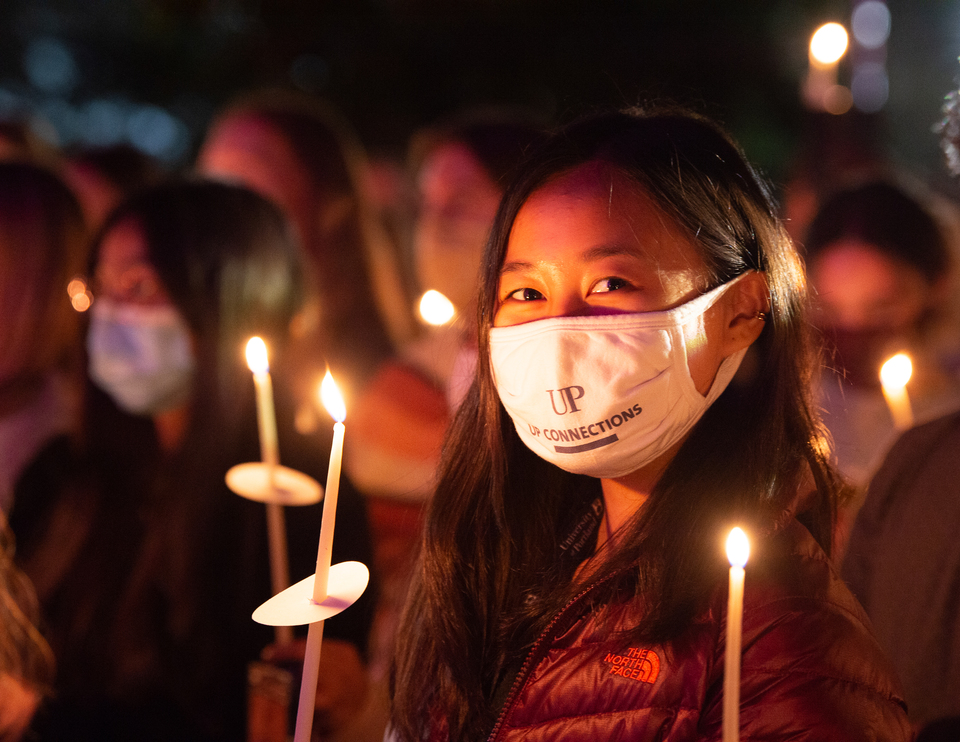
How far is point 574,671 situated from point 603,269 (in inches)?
29.2

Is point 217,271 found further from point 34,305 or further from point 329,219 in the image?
point 329,219

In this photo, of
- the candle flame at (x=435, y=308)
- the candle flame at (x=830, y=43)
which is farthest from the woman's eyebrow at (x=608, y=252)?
the candle flame at (x=830, y=43)

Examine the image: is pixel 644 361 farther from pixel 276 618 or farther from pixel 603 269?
pixel 276 618

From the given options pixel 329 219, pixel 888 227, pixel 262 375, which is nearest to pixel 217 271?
pixel 262 375

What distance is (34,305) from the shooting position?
357 centimetres

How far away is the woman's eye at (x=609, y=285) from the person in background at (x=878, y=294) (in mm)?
2056

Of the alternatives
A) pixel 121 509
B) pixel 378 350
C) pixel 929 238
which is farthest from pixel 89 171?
pixel 929 238

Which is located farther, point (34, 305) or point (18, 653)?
point (34, 305)

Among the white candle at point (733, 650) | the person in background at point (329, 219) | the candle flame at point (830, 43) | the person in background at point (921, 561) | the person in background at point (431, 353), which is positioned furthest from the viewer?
the person in background at point (329, 219)

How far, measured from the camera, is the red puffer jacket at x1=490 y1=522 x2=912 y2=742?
1490mm

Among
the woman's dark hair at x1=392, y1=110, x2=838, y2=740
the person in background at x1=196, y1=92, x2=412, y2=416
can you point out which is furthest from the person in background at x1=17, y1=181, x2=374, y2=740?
the person in background at x1=196, y1=92, x2=412, y2=416

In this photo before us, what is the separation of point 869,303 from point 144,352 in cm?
267

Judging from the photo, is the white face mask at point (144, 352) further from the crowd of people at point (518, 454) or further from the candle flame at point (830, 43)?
the candle flame at point (830, 43)

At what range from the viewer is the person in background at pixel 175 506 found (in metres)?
2.78
